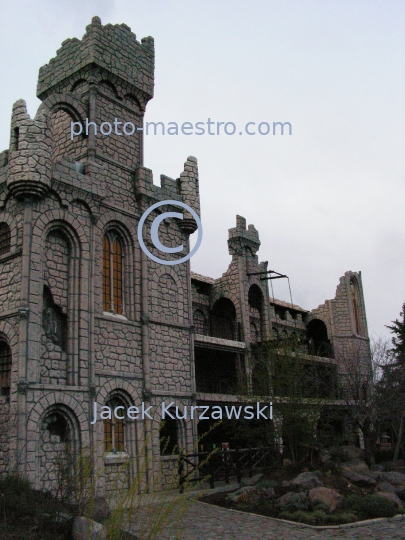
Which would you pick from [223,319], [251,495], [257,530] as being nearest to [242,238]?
[223,319]

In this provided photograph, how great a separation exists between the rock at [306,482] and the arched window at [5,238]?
11.5m

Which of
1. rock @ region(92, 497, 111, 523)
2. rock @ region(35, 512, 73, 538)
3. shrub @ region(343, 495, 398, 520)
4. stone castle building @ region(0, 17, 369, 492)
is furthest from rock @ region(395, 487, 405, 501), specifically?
rock @ region(35, 512, 73, 538)

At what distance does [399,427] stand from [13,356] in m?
19.4

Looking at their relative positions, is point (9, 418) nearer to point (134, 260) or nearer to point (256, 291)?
point (134, 260)

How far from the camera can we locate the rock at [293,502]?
15.0 metres

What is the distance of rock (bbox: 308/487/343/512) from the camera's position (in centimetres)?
1489

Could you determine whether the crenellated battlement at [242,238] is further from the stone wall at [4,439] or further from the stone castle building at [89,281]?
the stone wall at [4,439]

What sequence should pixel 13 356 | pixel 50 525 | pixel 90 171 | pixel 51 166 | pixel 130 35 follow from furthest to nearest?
1. pixel 130 35
2. pixel 90 171
3. pixel 51 166
4. pixel 13 356
5. pixel 50 525

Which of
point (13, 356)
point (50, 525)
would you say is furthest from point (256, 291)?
point (50, 525)

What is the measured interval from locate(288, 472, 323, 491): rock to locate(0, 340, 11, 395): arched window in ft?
29.2

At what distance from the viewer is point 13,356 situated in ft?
58.2

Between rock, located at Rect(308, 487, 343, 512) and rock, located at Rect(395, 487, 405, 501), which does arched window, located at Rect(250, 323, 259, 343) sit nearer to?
rock, located at Rect(395, 487, 405, 501)

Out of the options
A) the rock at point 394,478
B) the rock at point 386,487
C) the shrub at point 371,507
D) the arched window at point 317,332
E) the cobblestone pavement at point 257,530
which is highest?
the arched window at point 317,332

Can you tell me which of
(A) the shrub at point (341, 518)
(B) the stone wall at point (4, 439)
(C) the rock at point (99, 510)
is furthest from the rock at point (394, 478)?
(B) the stone wall at point (4, 439)
